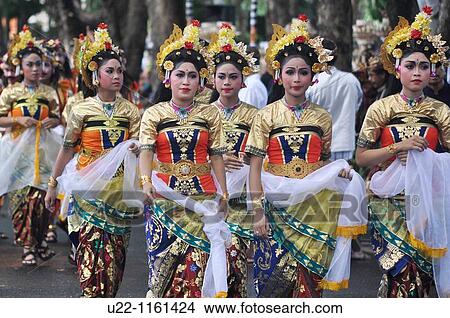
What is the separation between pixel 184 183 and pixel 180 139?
0.94 feet

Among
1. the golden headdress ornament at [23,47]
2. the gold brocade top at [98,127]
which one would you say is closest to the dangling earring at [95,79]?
the gold brocade top at [98,127]

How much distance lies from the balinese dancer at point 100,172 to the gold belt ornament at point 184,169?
72 cm

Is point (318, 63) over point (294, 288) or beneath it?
over

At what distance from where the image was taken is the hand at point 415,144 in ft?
22.4

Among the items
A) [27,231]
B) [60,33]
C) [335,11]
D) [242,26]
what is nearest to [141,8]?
[60,33]

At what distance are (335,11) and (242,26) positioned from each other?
25.2 m

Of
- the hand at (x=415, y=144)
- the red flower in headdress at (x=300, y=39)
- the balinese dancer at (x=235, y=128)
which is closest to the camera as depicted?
the hand at (x=415, y=144)

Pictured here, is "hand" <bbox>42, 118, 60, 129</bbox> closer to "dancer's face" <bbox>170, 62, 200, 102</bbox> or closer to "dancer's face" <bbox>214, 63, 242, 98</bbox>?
"dancer's face" <bbox>214, 63, 242, 98</bbox>

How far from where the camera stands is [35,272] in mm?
10078

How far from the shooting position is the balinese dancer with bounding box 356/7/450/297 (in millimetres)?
6918

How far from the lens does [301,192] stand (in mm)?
7023

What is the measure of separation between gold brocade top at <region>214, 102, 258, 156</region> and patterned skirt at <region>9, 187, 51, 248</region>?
120 inches

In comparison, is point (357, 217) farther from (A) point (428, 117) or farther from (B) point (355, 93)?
(B) point (355, 93)

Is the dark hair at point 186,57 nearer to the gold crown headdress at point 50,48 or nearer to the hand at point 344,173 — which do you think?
the hand at point 344,173
